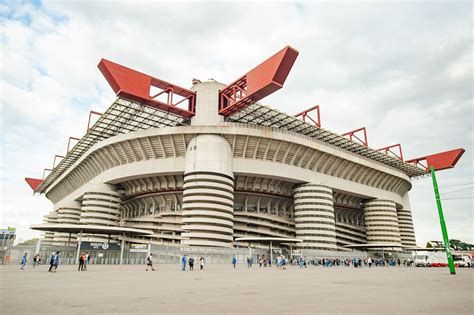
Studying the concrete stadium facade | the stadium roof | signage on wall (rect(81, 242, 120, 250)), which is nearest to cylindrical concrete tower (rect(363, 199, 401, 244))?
the concrete stadium facade

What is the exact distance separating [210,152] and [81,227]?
20.5 m

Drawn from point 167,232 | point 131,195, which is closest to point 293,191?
point 167,232

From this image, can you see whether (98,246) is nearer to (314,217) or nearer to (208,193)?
(208,193)

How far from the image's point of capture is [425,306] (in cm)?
927

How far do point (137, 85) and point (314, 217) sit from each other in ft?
120

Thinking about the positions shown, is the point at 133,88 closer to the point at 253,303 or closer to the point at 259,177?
the point at 259,177

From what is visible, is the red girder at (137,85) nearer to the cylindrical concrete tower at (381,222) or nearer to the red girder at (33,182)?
the cylindrical concrete tower at (381,222)

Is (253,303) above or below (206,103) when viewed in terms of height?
below

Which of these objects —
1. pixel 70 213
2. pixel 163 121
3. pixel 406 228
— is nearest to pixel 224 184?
pixel 163 121

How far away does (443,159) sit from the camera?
260ft

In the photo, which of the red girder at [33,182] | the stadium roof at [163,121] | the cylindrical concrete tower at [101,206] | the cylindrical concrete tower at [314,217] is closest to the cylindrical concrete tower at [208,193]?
the stadium roof at [163,121]

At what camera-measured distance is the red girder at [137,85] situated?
137 ft

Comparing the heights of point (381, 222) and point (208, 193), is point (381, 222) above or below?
below

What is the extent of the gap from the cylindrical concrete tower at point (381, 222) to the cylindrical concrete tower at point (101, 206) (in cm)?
5418
